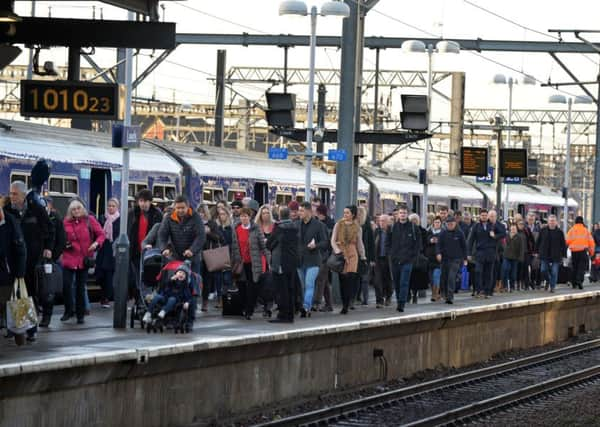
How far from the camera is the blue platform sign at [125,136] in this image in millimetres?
18922

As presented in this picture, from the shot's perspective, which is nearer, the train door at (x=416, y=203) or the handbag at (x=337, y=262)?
the handbag at (x=337, y=262)

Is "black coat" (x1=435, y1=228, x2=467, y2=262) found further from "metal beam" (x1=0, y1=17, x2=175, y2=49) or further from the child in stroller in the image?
"metal beam" (x1=0, y1=17, x2=175, y2=49)

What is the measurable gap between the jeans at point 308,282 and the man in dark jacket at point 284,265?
5.10ft

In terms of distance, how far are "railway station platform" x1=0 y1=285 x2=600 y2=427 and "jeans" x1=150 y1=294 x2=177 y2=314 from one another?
0.34 m

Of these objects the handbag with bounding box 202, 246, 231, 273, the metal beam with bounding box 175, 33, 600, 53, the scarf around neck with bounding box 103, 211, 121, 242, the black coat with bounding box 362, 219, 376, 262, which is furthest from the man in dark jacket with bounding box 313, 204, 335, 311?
the metal beam with bounding box 175, 33, 600, 53

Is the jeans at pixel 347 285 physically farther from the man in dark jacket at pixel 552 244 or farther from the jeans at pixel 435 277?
the man in dark jacket at pixel 552 244

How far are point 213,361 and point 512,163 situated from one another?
96.0ft

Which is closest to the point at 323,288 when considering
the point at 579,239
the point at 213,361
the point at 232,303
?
the point at 232,303

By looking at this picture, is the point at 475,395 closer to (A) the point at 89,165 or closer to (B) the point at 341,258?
(B) the point at 341,258

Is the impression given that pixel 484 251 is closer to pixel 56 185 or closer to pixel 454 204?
pixel 56 185

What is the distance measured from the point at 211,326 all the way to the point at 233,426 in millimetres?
3721

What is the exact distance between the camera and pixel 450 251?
2800 cm

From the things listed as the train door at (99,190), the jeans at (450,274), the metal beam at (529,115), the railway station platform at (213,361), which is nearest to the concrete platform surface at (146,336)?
the railway station platform at (213,361)

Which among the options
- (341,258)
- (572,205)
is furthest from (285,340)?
(572,205)
